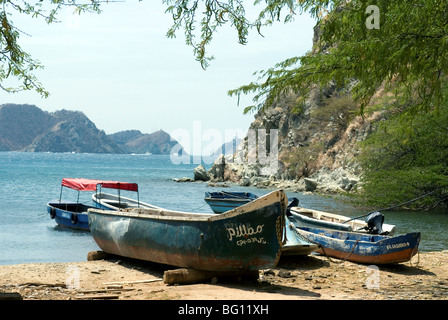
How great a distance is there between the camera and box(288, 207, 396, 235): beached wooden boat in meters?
15.9

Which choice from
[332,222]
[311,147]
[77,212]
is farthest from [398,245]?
[311,147]

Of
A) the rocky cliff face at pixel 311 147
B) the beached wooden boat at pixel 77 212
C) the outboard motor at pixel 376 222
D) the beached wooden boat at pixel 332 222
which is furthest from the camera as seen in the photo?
the rocky cliff face at pixel 311 147

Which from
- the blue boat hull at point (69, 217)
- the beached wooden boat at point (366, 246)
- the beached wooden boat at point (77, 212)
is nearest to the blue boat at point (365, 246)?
the beached wooden boat at point (366, 246)

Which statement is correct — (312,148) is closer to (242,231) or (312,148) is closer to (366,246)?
(366,246)

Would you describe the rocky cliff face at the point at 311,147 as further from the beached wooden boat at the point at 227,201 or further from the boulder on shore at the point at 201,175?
the beached wooden boat at the point at 227,201

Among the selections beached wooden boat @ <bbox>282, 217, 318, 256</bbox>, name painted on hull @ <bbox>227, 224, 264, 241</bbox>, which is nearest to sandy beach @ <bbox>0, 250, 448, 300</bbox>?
beached wooden boat @ <bbox>282, 217, 318, 256</bbox>

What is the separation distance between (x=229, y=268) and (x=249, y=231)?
0.94 meters

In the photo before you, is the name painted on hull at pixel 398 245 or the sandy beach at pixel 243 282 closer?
the sandy beach at pixel 243 282

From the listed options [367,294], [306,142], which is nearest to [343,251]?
[367,294]

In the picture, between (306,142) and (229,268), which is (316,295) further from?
(306,142)

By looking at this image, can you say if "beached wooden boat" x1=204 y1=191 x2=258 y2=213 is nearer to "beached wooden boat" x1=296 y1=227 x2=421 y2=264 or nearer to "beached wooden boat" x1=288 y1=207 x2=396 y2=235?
"beached wooden boat" x1=288 y1=207 x2=396 y2=235

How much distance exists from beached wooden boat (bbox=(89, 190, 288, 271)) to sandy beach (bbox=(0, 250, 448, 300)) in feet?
1.61

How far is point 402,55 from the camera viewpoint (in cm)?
912

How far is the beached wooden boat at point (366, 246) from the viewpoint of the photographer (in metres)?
13.5
